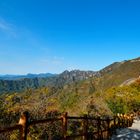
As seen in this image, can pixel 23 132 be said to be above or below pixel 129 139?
above

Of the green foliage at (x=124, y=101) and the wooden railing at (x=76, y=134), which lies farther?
the green foliage at (x=124, y=101)

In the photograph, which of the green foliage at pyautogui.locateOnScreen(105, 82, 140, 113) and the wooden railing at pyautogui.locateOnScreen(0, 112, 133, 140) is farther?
the green foliage at pyautogui.locateOnScreen(105, 82, 140, 113)

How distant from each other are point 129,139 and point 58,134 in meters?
4.12

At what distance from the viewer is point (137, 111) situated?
36188mm

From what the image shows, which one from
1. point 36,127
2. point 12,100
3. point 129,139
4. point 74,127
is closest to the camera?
point 129,139

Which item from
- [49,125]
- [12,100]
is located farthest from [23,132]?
[12,100]

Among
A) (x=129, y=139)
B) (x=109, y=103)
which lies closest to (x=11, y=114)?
(x=129, y=139)

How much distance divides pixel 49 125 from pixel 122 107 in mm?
22653

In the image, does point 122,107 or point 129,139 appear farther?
point 122,107

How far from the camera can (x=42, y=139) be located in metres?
14.6

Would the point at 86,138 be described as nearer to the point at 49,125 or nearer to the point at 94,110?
the point at 49,125

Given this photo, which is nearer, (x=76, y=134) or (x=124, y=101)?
(x=76, y=134)

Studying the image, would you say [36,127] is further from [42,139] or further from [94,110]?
[94,110]

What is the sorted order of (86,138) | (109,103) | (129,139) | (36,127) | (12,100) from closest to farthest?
(86,138)
(129,139)
(36,127)
(12,100)
(109,103)
